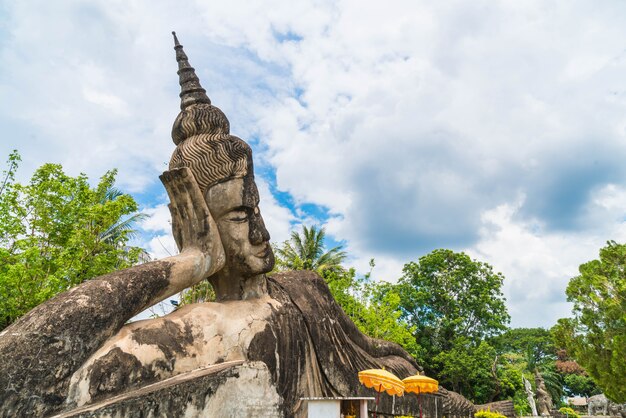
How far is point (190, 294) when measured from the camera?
12594 mm

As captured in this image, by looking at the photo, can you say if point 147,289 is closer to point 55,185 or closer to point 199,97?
point 199,97

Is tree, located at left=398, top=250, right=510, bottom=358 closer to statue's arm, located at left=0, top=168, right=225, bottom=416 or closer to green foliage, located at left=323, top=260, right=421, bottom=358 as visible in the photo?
green foliage, located at left=323, top=260, right=421, bottom=358

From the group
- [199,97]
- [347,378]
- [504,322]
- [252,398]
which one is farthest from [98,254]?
[504,322]

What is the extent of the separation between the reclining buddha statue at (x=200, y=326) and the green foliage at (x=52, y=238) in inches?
236

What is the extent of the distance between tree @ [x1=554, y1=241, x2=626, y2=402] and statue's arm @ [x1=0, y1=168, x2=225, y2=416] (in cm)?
1239

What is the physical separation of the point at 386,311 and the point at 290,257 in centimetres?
668

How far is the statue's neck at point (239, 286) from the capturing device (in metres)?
5.12

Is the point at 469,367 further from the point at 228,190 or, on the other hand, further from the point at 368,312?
the point at 228,190

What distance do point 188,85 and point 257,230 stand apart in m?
1.97

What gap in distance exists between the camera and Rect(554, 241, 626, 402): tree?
1287 centimetres

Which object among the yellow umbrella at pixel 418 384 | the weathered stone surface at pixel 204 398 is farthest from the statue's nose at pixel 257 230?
the yellow umbrella at pixel 418 384

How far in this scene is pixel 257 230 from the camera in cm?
510

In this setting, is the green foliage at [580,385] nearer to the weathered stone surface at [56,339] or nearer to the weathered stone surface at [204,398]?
the weathered stone surface at [204,398]

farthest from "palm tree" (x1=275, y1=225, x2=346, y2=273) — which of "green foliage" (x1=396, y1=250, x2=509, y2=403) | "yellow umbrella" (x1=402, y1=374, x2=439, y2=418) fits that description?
"yellow umbrella" (x1=402, y1=374, x2=439, y2=418)
